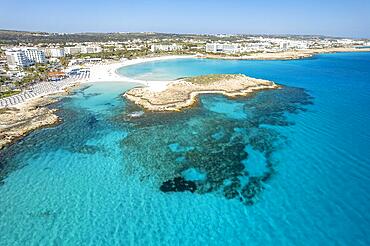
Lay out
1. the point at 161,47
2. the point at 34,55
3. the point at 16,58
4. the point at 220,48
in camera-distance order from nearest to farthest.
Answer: the point at 16,58 → the point at 34,55 → the point at 161,47 → the point at 220,48

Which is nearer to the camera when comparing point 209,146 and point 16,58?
point 209,146

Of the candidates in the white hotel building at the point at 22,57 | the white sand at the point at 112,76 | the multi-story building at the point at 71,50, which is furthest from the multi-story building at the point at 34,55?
the multi-story building at the point at 71,50

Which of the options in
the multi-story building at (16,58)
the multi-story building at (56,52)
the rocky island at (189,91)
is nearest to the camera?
the rocky island at (189,91)

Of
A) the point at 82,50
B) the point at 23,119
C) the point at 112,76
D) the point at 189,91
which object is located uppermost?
the point at 82,50

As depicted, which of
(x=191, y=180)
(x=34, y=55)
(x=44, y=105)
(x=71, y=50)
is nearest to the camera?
(x=191, y=180)

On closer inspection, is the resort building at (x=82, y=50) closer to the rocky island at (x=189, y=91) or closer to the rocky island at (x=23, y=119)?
the rocky island at (x=189, y=91)

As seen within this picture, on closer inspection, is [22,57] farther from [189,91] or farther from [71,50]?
[189,91]

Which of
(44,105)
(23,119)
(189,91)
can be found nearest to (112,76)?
(44,105)

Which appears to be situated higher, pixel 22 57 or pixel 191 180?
pixel 22 57
